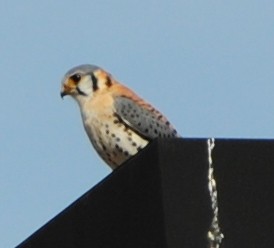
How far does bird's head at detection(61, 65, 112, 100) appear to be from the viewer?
30.2ft

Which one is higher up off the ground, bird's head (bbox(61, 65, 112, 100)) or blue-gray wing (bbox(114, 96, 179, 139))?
bird's head (bbox(61, 65, 112, 100))

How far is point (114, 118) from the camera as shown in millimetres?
8672

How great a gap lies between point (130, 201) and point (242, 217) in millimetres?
447

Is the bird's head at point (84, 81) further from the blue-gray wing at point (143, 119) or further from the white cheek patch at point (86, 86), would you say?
the blue-gray wing at point (143, 119)

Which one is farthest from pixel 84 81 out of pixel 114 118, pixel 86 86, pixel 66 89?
pixel 114 118

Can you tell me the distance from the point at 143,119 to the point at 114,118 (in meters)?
0.22

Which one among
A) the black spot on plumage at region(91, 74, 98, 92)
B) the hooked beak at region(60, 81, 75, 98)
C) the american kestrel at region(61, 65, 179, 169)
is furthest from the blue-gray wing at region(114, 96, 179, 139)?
the hooked beak at region(60, 81, 75, 98)

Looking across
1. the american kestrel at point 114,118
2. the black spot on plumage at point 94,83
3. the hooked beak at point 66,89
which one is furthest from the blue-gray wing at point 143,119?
the hooked beak at point 66,89

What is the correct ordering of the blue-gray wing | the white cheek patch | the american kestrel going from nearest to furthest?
the american kestrel < the blue-gray wing < the white cheek patch

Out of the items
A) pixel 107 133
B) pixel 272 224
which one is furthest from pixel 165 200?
pixel 107 133

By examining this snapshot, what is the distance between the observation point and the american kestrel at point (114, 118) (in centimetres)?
849

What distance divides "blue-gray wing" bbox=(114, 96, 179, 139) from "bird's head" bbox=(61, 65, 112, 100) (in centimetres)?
35

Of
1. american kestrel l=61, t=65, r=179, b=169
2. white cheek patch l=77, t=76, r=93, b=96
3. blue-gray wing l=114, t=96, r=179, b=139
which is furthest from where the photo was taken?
A: white cheek patch l=77, t=76, r=93, b=96

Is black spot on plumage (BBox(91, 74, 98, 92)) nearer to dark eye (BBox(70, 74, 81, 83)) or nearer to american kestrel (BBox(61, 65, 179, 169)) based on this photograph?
american kestrel (BBox(61, 65, 179, 169))
